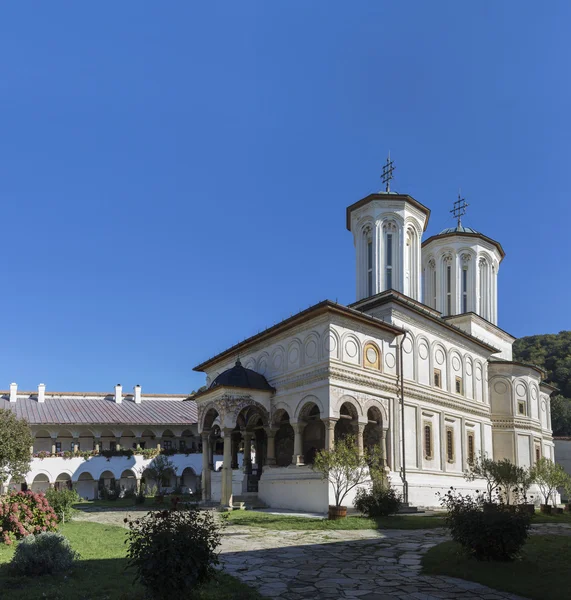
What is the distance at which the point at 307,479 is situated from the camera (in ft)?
65.4

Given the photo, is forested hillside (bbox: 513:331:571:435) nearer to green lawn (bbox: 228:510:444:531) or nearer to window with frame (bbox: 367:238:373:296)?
window with frame (bbox: 367:238:373:296)

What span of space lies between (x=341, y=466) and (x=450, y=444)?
29.1 feet

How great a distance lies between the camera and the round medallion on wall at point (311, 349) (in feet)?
68.9

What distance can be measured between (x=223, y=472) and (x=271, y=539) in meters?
8.10

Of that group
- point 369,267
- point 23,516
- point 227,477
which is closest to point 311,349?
point 227,477

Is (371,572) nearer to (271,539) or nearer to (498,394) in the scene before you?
(271,539)

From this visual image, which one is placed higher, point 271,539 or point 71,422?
point 71,422

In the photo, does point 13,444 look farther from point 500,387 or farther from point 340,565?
point 500,387

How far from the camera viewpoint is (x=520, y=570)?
344 inches

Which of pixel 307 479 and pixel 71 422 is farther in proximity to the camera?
pixel 71 422

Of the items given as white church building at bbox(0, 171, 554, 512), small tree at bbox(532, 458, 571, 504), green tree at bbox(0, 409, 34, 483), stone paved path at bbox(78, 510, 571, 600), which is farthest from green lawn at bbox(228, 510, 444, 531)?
green tree at bbox(0, 409, 34, 483)

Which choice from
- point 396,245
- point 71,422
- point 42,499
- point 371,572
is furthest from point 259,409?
point 71,422

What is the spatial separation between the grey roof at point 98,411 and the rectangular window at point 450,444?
21730 mm

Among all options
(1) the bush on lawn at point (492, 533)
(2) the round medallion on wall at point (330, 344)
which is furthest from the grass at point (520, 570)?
(2) the round medallion on wall at point (330, 344)
